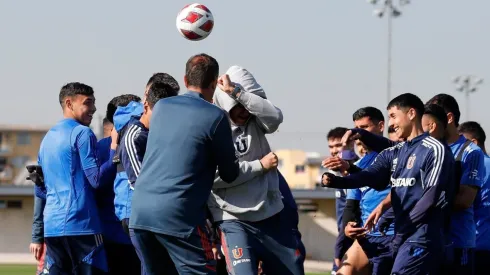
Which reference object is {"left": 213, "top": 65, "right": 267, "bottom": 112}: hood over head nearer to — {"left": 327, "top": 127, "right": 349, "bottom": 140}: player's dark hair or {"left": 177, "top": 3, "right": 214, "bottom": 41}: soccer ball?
{"left": 177, "top": 3, "right": 214, "bottom": 41}: soccer ball

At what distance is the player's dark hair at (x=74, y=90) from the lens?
31.8 feet

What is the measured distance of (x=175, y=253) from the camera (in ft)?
23.0

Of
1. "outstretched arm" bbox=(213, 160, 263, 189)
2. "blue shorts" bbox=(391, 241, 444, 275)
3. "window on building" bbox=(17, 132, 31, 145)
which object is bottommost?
"window on building" bbox=(17, 132, 31, 145)

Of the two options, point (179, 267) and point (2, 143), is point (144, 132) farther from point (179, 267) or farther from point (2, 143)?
point (2, 143)

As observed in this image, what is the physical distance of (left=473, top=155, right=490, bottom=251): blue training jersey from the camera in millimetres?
10219

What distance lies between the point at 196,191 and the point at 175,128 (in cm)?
46

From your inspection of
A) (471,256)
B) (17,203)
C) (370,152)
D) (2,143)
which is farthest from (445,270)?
(2,143)

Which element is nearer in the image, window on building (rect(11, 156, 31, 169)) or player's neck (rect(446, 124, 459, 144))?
player's neck (rect(446, 124, 459, 144))

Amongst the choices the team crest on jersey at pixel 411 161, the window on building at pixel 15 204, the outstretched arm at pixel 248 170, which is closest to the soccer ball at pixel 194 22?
the outstretched arm at pixel 248 170

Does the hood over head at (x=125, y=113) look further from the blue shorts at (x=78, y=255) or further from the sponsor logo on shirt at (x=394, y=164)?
the sponsor logo on shirt at (x=394, y=164)

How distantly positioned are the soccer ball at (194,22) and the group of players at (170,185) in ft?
2.81

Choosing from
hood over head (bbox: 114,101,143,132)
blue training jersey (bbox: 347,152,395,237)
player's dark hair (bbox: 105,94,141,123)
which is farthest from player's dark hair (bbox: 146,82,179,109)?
blue training jersey (bbox: 347,152,395,237)

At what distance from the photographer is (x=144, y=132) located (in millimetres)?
8297

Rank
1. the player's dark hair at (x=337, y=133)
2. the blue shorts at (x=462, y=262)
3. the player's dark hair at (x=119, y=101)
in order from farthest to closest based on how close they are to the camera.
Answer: the player's dark hair at (x=337, y=133), the player's dark hair at (x=119, y=101), the blue shorts at (x=462, y=262)
